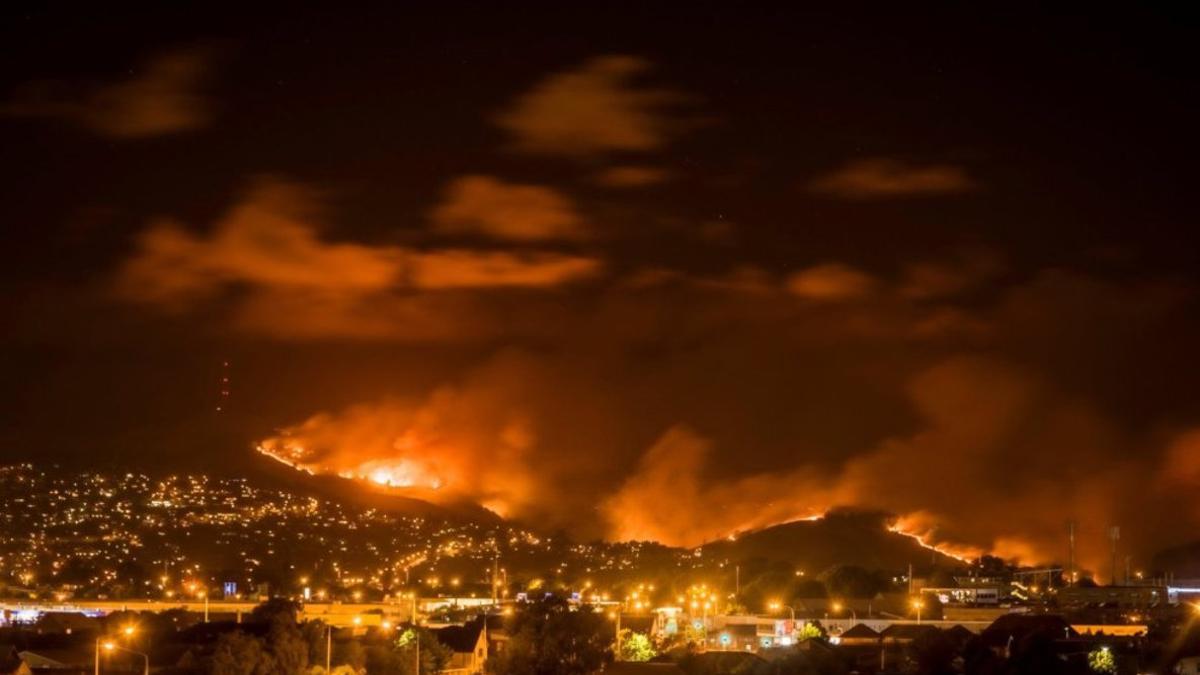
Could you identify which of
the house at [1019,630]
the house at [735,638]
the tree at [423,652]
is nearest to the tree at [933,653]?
the house at [1019,630]

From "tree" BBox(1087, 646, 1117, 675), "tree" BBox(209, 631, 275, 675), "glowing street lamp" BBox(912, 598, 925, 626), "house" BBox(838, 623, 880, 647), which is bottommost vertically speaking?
"tree" BBox(1087, 646, 1117, 675)

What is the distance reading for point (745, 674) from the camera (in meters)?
37.5

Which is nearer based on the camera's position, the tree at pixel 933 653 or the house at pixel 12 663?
the house at pixel 12 663

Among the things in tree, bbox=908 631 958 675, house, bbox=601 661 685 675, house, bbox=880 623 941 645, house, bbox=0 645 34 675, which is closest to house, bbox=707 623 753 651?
house, bbox=880 623 941 645

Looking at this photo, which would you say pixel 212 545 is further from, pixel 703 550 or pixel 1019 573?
pixel 1019 573

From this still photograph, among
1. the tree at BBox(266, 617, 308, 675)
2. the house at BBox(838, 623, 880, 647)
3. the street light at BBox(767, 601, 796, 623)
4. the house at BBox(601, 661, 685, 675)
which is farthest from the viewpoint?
the street light at BBox(767, 601, 796, 623)

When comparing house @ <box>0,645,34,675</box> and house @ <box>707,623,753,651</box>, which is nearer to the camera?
house @ <box>0,645,34,675</box>

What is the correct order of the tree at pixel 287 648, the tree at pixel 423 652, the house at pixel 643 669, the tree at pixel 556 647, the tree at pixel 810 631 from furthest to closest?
1. the tree at pixel 810 631
2. the tree at pixel 556 647
3. the tree at pixel 423 652
4. the house at pixel 643 669
5. the tree at pixel 287 648

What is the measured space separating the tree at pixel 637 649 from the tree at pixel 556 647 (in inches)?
60.0

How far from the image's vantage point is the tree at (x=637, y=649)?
45.1m

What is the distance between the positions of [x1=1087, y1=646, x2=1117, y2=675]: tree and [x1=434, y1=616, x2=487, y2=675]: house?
52.3 ft

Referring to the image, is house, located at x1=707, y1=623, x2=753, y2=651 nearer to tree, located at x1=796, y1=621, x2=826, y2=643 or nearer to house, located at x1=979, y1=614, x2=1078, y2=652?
tree, located at x1=796, y1=621, x2=826, y2=643

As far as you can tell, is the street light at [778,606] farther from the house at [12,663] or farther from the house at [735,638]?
the house at [12,663]

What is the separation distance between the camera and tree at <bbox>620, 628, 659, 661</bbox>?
45.1 metres
